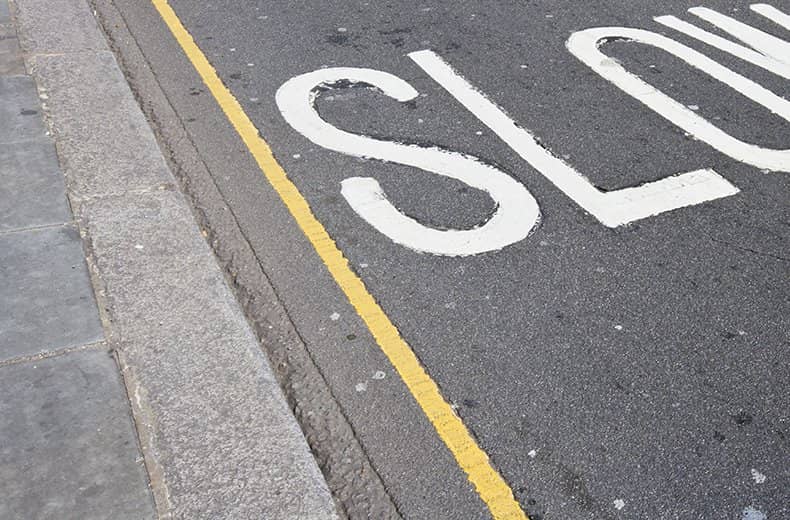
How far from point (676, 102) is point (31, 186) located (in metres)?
4.08

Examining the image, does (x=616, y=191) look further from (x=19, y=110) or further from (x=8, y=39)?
(x=8, y=39)

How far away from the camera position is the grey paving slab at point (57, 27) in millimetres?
7094

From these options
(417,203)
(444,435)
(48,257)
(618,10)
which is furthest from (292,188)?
(618,10)

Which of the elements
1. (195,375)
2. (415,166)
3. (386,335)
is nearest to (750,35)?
(415,166)

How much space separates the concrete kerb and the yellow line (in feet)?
1.76

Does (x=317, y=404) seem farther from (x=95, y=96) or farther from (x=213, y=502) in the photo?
(x=95, y=96)

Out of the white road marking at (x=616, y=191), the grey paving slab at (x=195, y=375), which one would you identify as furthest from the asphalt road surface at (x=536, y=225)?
the grey paving slab at (x=195, y=375)

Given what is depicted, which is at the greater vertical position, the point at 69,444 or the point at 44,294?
the point at 69,444

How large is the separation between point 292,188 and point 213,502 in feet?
7.77

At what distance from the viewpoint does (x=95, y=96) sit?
638cm

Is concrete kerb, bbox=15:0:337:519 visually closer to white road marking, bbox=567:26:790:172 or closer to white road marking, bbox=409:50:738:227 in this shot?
white road marking, bbox=409:50:738:227

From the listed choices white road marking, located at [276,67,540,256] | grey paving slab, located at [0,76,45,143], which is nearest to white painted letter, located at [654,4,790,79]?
white road marking, located at [276,67,540,256]

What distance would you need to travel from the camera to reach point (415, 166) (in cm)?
562

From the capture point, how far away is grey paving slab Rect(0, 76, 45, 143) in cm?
589
